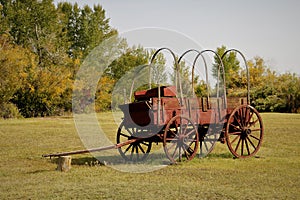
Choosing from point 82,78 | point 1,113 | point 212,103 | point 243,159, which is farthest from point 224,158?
point 82,78

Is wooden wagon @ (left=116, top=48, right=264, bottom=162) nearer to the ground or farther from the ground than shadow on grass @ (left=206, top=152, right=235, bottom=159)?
farther from the ground

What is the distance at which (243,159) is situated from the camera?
11.4m

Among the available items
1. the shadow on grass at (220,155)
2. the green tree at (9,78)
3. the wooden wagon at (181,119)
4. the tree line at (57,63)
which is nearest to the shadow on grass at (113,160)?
the shadow on grass at (220,155)

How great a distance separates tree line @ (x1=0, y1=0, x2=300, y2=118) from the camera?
115 feet

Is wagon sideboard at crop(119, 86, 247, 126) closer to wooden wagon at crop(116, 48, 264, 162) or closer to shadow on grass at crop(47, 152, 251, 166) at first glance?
wooden wagon at crop(116, 48, 264, 162)

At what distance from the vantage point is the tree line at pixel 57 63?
115ft

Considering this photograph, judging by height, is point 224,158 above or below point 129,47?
below

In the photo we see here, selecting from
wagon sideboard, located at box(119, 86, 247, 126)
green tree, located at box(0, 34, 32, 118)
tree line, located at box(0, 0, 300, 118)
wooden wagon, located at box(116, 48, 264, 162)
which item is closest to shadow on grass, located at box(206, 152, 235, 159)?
wooden wagon, located at box(116, 48, 264, 162)

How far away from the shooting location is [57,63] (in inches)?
1599

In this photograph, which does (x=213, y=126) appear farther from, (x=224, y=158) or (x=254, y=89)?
(x=254, y=89)

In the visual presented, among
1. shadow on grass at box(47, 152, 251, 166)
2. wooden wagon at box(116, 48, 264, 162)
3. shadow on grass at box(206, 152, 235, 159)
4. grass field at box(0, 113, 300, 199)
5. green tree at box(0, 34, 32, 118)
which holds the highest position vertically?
green tree at box(0, 34, 32, 118)

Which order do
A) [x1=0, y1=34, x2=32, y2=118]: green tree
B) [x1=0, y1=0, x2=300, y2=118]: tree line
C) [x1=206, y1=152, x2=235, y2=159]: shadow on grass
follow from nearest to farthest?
1. [x1=206, y1=152, x2=235, y2=159]: shadow on grass
2. [x1=0, y1=34, x2=32, y2=118]: green tree
3. [x1=0, y1=0, x2=300, y2=118]: tree line

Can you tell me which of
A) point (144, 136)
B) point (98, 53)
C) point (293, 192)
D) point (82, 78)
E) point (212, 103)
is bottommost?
point (293, 192)

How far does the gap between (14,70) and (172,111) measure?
26140 mm
